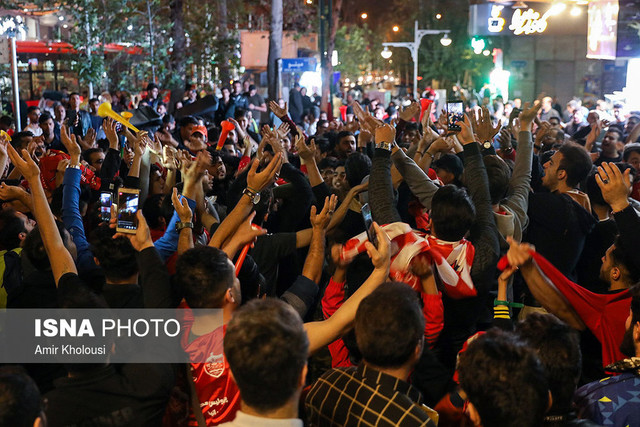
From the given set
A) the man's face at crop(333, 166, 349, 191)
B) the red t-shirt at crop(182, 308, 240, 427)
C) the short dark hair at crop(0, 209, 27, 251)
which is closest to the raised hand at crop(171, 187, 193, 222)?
the red t-shirt at crop(182, 308, 240, 427)

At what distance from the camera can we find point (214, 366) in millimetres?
3250

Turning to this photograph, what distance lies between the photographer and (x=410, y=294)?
117 inches

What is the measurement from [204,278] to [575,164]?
131 inches

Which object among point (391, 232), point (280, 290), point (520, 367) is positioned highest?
point (391, 232)

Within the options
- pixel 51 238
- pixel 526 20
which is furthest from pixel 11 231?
pixel 526 20

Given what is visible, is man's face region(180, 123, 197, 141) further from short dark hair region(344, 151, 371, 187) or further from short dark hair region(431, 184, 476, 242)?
short dark hair region(431, 184, 476, 242)

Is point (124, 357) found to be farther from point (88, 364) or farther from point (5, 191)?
point (5, 191)

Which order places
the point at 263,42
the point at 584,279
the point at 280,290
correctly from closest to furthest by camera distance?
the point at 584,279
the point at 280,290
the point at 263,42

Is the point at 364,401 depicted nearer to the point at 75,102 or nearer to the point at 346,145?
the point at 346,145

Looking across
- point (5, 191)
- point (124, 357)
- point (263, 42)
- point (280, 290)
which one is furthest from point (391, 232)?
point (263, 42)

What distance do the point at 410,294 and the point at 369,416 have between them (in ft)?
1.69

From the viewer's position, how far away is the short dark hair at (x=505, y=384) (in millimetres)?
2561

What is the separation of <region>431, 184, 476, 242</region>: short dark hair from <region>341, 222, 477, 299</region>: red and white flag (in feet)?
0.19

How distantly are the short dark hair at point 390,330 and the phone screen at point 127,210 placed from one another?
5.58 ft
